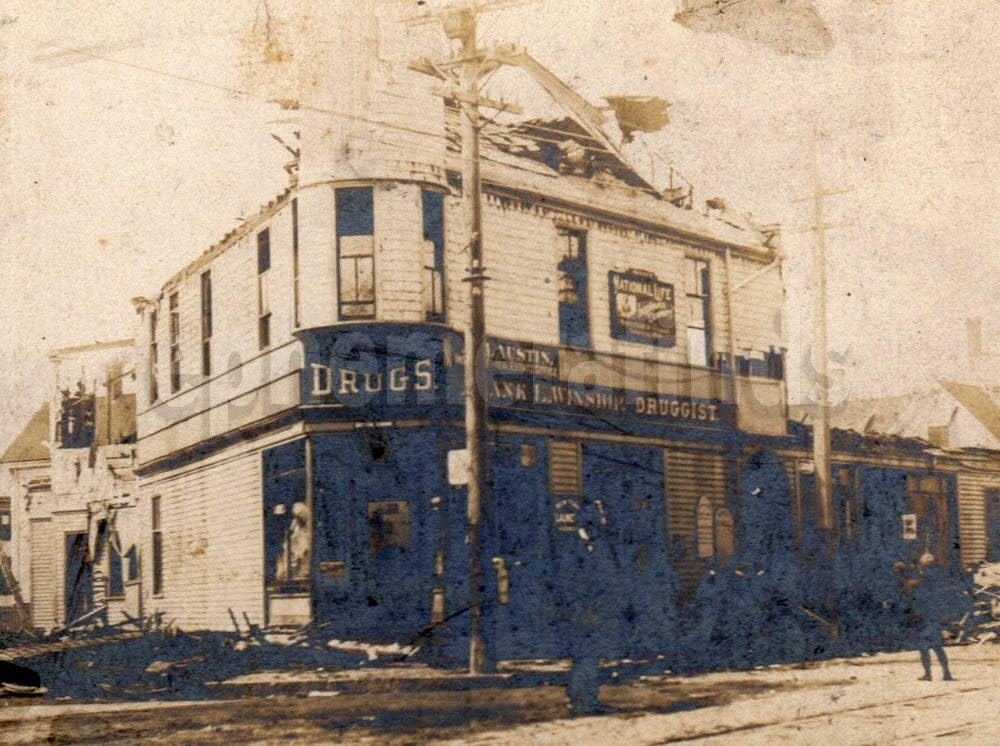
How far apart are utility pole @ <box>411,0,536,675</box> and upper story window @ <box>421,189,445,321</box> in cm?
21

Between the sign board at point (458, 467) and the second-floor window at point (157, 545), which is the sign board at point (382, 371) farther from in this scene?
the second-floor window at point (157, 545)

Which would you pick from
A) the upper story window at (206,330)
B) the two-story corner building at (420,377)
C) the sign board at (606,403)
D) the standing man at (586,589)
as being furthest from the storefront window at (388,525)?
the upper story window at (206,330)

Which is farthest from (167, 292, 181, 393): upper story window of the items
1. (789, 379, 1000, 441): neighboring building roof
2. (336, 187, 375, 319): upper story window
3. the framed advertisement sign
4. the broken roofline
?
(789, 379, 1000, 441): neighboring building roof

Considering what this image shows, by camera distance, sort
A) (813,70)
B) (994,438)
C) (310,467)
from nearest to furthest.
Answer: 1. (310,467)
2. (813,70)
3. (994,438)

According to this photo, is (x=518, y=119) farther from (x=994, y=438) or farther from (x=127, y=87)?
(x=994, y=438)

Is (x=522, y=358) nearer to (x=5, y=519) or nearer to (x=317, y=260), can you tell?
(x=317, y=260)

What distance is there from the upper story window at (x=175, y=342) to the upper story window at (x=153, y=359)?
103mm

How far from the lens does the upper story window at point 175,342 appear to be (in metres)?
7.83

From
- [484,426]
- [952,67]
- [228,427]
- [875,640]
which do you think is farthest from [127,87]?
[875,640]

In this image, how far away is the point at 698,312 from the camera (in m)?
8.84

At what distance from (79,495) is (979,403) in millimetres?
6721

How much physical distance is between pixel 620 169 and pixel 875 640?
160 inches

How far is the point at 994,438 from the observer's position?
884 cm

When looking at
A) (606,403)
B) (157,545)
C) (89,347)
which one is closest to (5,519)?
(157,545)
